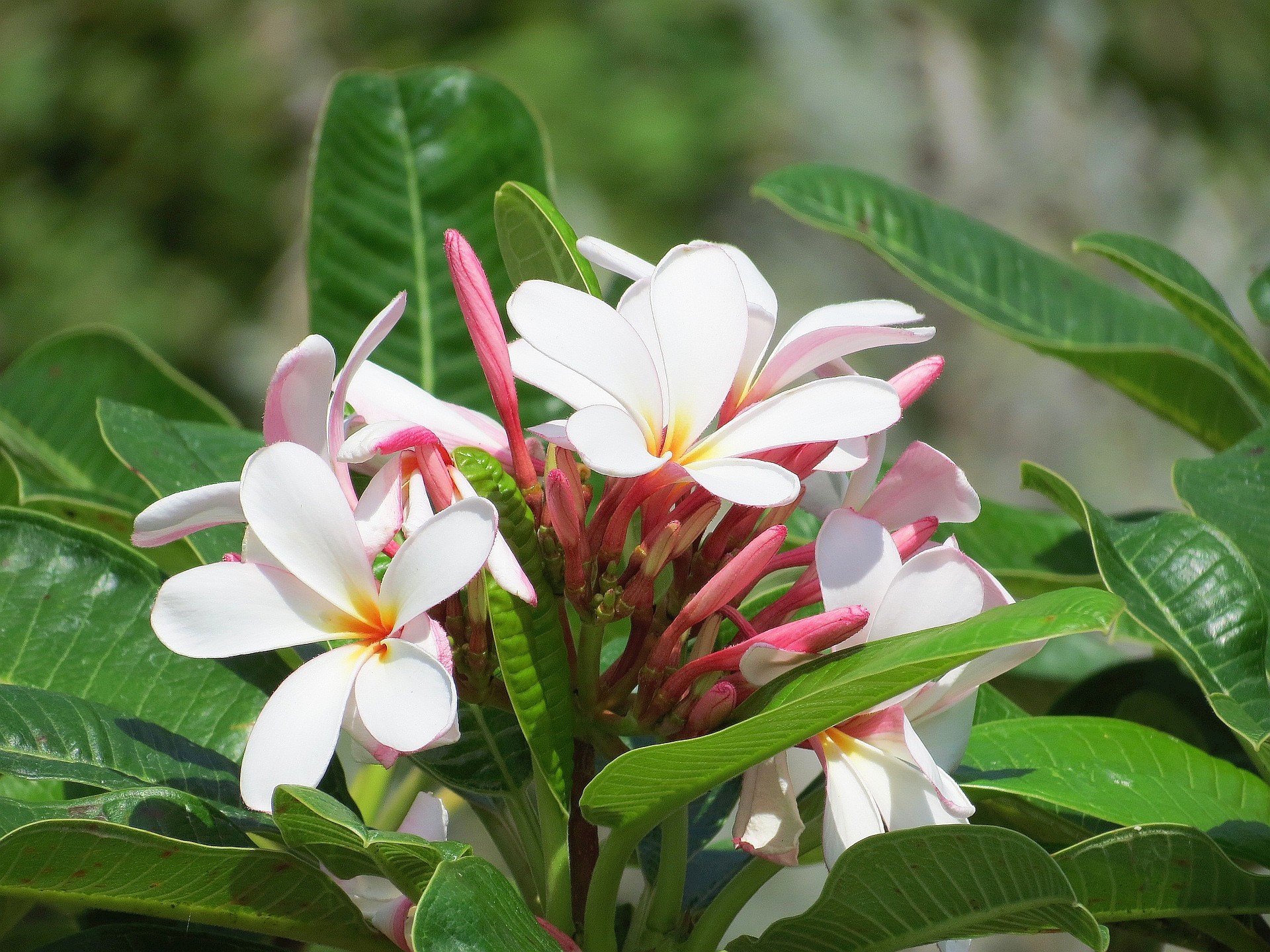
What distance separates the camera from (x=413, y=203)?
3.79 ft

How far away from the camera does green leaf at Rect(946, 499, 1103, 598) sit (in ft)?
3.20

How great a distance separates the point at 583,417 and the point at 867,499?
0.21 metres

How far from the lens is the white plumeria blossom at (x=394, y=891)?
2.02 ft

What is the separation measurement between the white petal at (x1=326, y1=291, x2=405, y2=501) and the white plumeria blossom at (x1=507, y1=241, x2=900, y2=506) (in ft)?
0.21

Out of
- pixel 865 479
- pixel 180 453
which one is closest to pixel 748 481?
pixel 865 479

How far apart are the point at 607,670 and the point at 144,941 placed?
317 mm

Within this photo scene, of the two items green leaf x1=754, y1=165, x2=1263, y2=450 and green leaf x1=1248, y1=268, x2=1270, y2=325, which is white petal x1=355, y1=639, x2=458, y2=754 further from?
green leaf x1=1248, y1=268, x2=1270, y2=325

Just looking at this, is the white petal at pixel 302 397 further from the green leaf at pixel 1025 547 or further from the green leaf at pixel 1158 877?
the green leaf at pixel 1025 547

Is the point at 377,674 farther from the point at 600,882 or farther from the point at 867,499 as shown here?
the point at 867,499

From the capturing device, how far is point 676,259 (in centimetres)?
58

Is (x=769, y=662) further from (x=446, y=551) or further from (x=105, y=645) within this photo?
(x=105, y=645)

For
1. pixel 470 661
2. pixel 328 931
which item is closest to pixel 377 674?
pixel 470 661

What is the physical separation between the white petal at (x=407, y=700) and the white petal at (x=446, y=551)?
0.07 ft

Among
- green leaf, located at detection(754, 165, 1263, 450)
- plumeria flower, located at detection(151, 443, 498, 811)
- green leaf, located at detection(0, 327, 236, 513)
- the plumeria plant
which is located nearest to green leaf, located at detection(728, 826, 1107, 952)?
the plumeria plant
